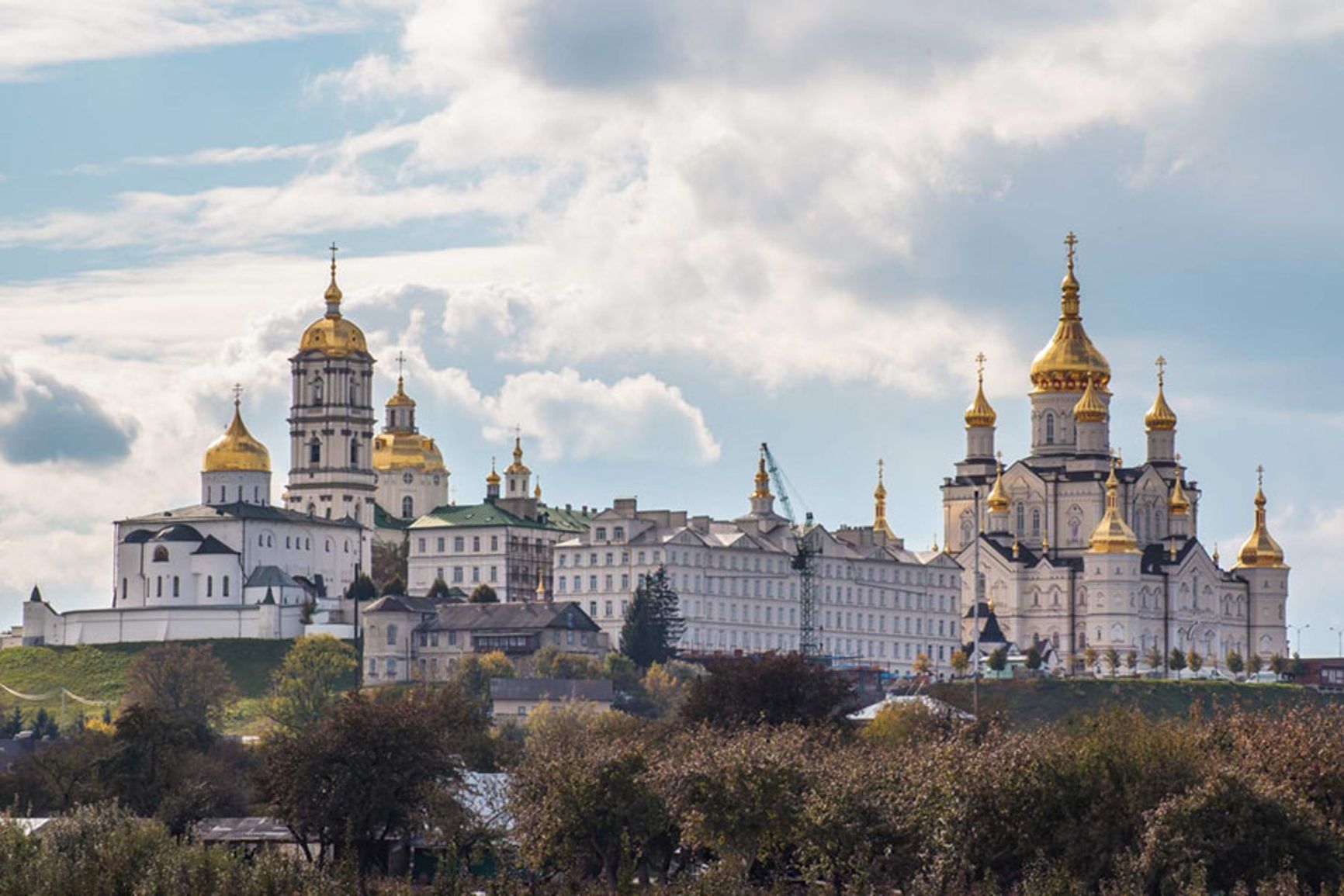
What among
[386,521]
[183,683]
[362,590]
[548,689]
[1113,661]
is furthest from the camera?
[386,521]

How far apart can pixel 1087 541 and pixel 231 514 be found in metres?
45.8

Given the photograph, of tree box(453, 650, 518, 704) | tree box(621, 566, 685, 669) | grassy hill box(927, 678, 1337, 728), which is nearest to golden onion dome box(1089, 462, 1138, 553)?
grassy hill box(927, 678, 1337, 728)

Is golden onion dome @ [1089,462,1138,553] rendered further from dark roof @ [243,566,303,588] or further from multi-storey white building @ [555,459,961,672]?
dark roof @ [243,566,303,588]

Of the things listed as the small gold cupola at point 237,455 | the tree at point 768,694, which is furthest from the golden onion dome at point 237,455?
the tree at point 768,694

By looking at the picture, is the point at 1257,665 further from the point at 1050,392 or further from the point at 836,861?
the point at 836,861

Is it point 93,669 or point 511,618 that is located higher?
point 511,618

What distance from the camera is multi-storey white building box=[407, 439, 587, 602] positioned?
170 metres

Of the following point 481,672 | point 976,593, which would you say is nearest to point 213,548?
point 481,672

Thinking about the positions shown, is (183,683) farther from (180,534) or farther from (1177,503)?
(1177,503)

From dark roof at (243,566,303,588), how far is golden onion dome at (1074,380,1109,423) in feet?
142

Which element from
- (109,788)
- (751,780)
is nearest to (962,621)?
(109,788)

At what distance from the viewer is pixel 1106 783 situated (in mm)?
66875

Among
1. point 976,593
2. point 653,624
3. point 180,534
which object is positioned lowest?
point 653,624

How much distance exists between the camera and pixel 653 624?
15425cm
